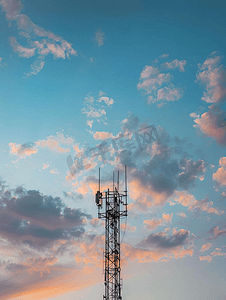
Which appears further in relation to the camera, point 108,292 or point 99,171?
point 99,171

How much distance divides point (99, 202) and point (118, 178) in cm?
464

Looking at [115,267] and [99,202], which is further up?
[99,202]

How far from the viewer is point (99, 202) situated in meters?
49.8

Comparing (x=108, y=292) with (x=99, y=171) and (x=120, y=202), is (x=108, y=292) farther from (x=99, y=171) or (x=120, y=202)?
(x=99, y=171)

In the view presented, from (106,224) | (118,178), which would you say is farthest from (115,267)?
(118,178)

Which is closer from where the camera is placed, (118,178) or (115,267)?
(115,267)

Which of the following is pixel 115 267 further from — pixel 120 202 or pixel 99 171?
pixel 99 171

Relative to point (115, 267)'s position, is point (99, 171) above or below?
above

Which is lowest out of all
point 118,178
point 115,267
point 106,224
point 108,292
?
point 108,292

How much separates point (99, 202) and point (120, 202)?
3.01 metres

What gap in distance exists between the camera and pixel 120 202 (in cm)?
4991

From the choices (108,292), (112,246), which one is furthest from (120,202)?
(108,292)

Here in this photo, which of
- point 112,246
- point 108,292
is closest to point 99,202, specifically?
point 112,246

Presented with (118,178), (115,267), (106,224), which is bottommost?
(115,267)
